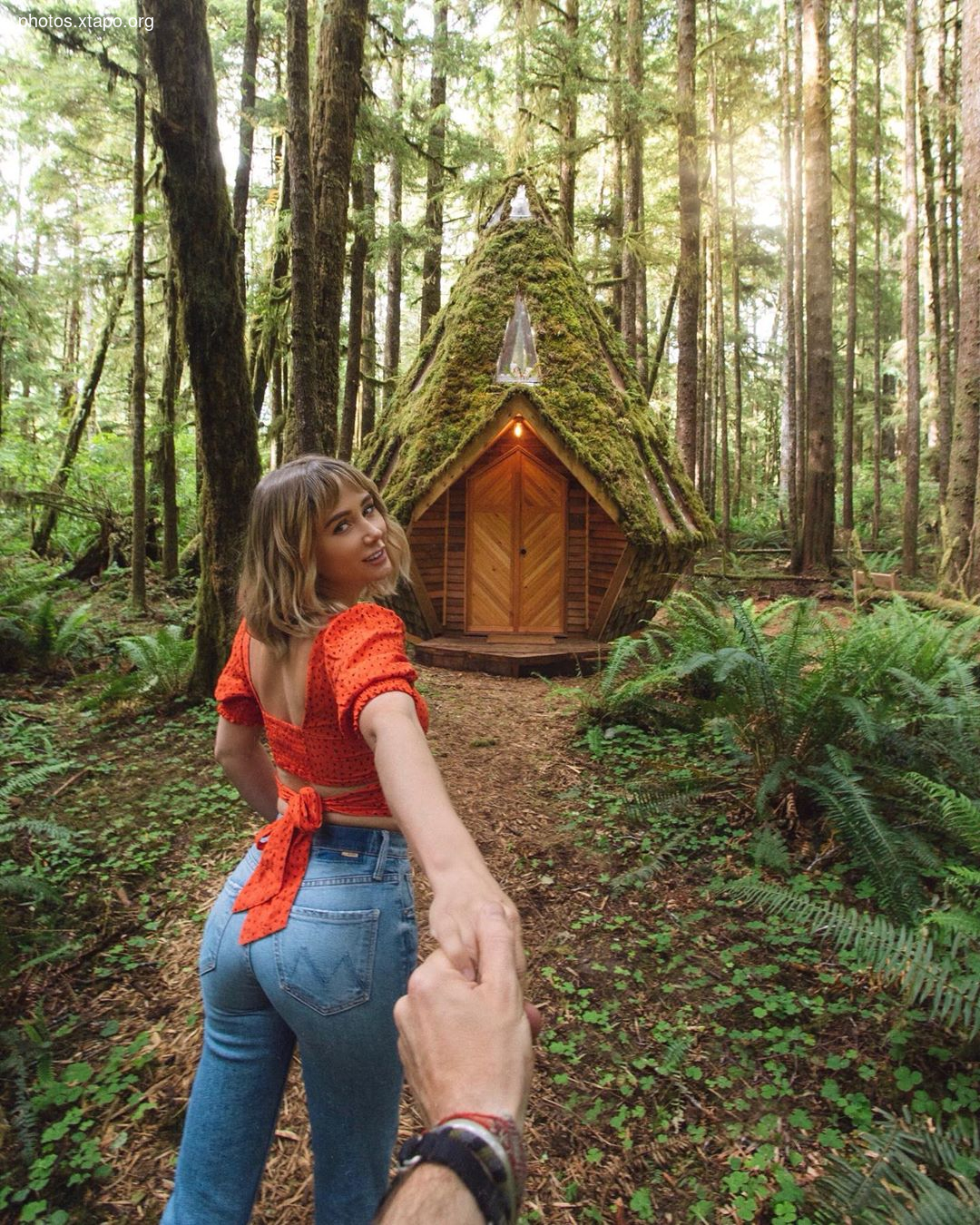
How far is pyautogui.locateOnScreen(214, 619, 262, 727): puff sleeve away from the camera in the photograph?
1.72m

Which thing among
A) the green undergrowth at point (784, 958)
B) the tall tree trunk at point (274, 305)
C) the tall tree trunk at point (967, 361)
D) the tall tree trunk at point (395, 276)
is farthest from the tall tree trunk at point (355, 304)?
the tall tree trunk at point (967, 361)

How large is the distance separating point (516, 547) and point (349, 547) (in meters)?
8.41

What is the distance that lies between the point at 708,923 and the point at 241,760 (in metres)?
2.79

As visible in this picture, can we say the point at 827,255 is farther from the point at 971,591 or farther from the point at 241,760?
the point at 241,760

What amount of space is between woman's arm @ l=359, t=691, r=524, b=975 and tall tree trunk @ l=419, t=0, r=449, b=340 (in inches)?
480

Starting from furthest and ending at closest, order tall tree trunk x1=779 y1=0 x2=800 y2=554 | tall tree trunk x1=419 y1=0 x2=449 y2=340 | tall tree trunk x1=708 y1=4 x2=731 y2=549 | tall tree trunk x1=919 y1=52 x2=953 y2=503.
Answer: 1. tall tree trunk x1=779 y1=0 x2=800 y2=554
2. tall tree trunk x1=919 y1=52 x2=953 y2=503
3. tall tree trunk x1=708 y1=4 x2=731 y2=549
4. tall tree trunk x1=419 y1=0 x2=449 y2=340

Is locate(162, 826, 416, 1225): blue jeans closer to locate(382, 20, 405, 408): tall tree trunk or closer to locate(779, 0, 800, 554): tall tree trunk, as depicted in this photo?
locate(382, 20, 405, 408): tall tree trunk

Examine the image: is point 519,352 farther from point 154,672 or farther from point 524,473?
point 154,672


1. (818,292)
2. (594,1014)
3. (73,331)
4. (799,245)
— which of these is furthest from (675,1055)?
(73,331)

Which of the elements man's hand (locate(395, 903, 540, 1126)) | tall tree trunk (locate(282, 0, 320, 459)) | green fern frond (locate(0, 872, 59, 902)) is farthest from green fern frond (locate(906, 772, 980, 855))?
tall tree trunk (locate(282, 0, 320, 459))

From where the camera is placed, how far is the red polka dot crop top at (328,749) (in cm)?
132

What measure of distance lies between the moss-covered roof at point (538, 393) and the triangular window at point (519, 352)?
104mm

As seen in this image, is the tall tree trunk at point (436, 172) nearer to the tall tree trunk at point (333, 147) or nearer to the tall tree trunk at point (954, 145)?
the tall tree trunk at point (333, 147)

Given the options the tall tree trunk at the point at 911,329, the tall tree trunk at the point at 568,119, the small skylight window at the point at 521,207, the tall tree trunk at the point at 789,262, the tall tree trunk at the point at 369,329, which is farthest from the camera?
the tall tree trunk at the point at 789,262
